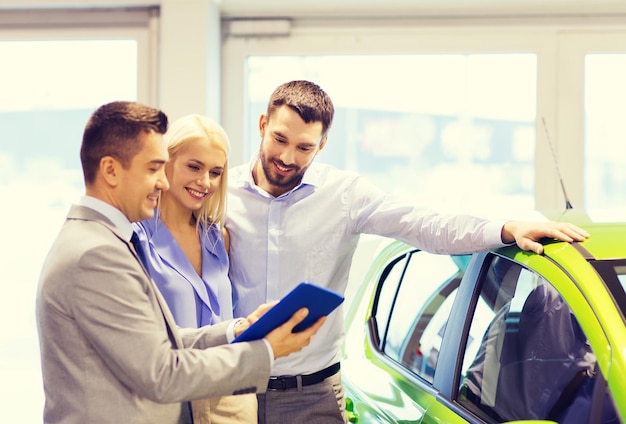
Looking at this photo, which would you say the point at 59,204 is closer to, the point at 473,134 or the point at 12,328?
the point at 12,328

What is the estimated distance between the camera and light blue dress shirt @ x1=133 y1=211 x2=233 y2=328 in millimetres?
2197

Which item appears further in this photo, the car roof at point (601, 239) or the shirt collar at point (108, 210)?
the car roof at point (601, 239)

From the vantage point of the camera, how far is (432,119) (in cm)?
516

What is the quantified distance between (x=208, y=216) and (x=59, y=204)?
307 centimetres

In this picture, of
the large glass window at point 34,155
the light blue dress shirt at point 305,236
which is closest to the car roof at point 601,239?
the light blue dress shirt at point 305,236

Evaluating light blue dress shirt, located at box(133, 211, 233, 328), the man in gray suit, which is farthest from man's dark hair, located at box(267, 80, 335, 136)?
the man in gray suit

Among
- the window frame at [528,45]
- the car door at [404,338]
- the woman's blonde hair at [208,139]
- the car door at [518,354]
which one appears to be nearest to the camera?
the car door at [518,354]

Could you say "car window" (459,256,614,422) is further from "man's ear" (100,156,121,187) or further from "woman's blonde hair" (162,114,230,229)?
"man's ear" (100,156,121,187)

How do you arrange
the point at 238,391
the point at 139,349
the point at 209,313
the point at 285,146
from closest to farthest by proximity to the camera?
the point at 139,349 → the point at 238,391 → the point at 209,313 → the point at 285,146

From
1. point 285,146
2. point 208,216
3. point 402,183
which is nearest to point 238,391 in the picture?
point 208,216

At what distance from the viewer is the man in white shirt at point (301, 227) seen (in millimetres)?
2473

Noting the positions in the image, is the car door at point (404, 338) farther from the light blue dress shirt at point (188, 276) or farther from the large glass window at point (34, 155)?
the large glass window at point (34, 155)

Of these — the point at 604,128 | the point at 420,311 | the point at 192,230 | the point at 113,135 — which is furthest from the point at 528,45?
the point at 113,135

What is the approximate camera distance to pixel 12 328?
5.18 m
